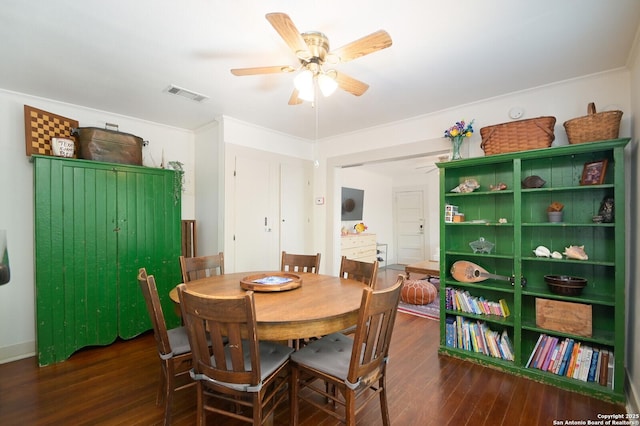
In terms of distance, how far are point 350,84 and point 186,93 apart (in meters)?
1.67

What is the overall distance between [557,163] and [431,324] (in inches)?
86.1

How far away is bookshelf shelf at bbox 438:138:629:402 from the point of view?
2094 mm

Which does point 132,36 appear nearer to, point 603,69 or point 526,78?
point 526,78

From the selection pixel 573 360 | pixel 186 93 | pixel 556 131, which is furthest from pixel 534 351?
pixel 186 93

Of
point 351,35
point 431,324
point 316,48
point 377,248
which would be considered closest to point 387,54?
point 351,35

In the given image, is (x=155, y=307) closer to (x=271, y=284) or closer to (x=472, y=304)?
(x=271, y=284)

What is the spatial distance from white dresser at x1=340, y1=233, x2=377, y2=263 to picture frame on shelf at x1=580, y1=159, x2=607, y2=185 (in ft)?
12.4

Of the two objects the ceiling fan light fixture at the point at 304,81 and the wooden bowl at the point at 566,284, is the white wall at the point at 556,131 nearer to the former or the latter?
the wooden bowl at the point at 566,284

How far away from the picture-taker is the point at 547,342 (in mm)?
2336

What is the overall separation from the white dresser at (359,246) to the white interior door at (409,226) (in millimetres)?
1308

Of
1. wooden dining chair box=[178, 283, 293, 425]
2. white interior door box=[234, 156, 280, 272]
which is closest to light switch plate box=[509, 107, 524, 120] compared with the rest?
white interior door box=[234, 156, 280, 272]

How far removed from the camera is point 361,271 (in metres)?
2.45

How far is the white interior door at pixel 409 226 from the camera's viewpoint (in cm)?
738

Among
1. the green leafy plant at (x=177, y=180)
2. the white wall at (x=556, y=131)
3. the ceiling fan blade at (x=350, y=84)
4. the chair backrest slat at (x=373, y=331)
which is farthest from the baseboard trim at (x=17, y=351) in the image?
the ceiling fan blade at (x=350, y=84)
